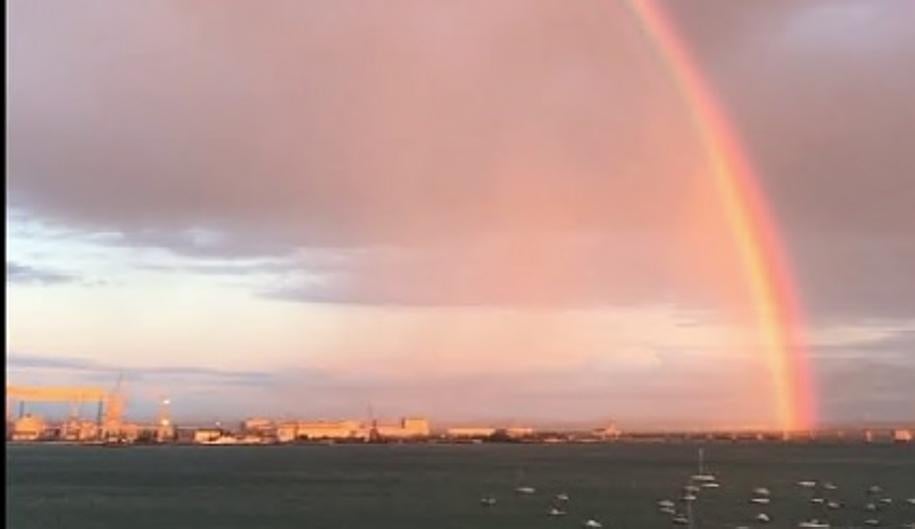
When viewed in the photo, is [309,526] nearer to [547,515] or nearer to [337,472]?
[547,515]

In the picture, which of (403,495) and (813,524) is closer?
(813,524)

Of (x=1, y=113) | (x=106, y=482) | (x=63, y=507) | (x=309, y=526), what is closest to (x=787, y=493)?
(x=309, y=526)

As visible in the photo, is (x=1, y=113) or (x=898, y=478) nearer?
(x=1, y=113)
